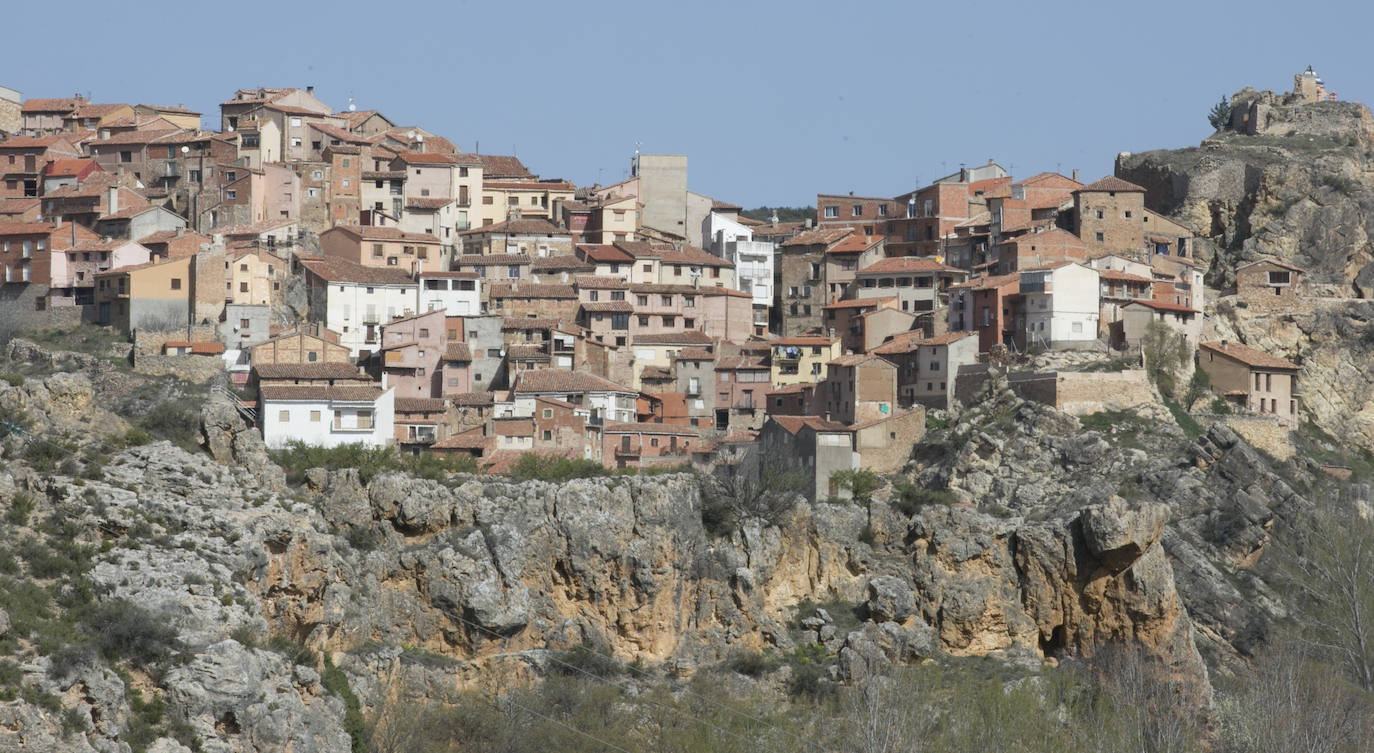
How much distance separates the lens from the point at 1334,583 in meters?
67.9

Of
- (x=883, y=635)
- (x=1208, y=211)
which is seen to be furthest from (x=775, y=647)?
(x=1208, y=211)

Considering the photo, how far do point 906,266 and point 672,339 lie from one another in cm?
1159

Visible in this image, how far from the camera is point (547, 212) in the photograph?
9975 centimetres

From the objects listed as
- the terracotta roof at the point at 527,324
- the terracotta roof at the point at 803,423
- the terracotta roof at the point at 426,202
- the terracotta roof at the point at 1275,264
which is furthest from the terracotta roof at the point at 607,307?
the terracotta roof at the point at 1275,264

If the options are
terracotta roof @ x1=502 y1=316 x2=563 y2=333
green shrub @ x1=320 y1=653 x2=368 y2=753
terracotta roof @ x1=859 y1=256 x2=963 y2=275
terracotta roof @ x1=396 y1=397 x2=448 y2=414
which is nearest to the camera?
green shrub @ x1=320 y1=653 x2=368 y2=753

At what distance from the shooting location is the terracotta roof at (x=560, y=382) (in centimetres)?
7706

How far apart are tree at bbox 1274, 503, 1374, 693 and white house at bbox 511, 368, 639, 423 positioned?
22.9m

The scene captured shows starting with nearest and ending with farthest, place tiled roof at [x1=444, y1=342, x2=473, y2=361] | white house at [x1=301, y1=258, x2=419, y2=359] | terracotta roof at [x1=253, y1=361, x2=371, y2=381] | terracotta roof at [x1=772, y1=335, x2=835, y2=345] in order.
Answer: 1. terracotta roof at [x1=253, y1=361, x2=371, y2=381]
2. tiled roof at [x1=444, y1=342, x2=473, y2=361]
3. white house at [x1=301, y1=258, x2=419, y2=359]
4. terracotta roof at [x1=772, y1=335, x2=835, y2=345]

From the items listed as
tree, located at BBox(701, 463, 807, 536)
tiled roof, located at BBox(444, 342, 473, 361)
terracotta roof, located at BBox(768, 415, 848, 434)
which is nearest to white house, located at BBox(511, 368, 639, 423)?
tiled roof, located at BBox(444, 342, 473, 361)

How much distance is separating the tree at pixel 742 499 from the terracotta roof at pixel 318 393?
12.7 m

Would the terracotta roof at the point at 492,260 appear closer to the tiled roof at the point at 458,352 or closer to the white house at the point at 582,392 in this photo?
the tiled roof at the point at 458,352

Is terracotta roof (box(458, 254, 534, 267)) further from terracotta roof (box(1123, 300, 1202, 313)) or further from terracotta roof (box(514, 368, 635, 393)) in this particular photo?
terracotta roof (box(1123, 300, 1202, 313))

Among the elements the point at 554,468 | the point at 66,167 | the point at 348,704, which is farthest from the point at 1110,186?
the point at 348,704

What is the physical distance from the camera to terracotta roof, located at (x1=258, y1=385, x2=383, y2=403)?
235 feet
